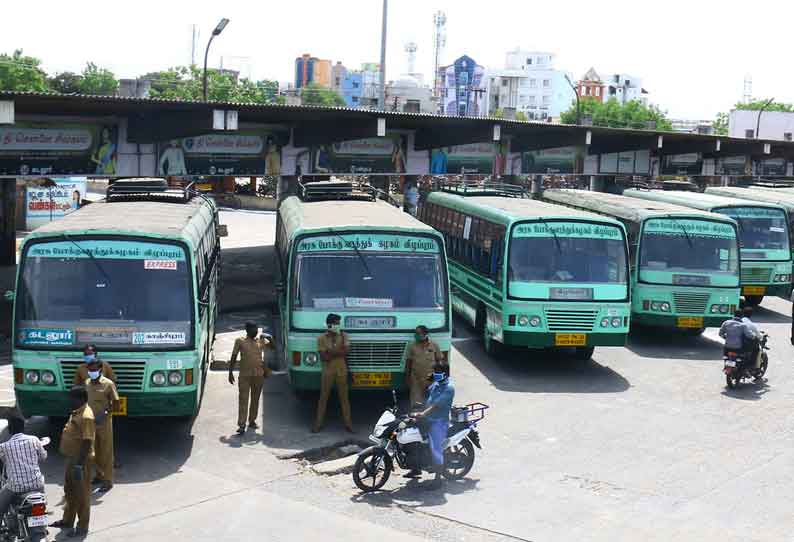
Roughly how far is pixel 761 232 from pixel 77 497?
19.6 metres

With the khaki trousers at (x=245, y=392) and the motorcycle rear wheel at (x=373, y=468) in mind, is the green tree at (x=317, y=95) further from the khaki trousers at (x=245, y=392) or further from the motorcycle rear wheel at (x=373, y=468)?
the motorcycle rear wheel at (x=373, y=468)

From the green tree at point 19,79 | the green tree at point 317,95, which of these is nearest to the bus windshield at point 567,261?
the green tree at point 317,95

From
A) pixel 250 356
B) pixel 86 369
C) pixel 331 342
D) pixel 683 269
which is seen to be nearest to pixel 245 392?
pixel 250 356

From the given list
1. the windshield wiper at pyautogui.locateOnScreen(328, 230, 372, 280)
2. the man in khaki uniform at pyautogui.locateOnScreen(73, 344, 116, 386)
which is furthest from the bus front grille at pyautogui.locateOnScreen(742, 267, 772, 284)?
the man in khaki uniform at pyautogui.locateOnScreen(73, 344, 116, 386)

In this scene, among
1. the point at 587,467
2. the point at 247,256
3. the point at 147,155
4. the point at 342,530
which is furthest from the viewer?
the point at 247,256

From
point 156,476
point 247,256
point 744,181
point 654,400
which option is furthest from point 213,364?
point 744,181

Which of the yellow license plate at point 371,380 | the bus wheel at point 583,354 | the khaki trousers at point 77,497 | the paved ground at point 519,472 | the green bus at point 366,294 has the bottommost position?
the paved ground at point 519,472

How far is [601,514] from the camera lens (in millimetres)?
11047

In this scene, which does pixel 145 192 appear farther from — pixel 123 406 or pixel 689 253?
pixel 689 253

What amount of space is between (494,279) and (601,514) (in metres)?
7.66

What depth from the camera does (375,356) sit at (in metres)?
14.0

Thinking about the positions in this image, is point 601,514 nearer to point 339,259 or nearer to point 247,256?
point 339,259

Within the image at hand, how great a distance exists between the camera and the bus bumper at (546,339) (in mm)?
17203

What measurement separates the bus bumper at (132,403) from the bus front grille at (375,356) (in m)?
2.48
